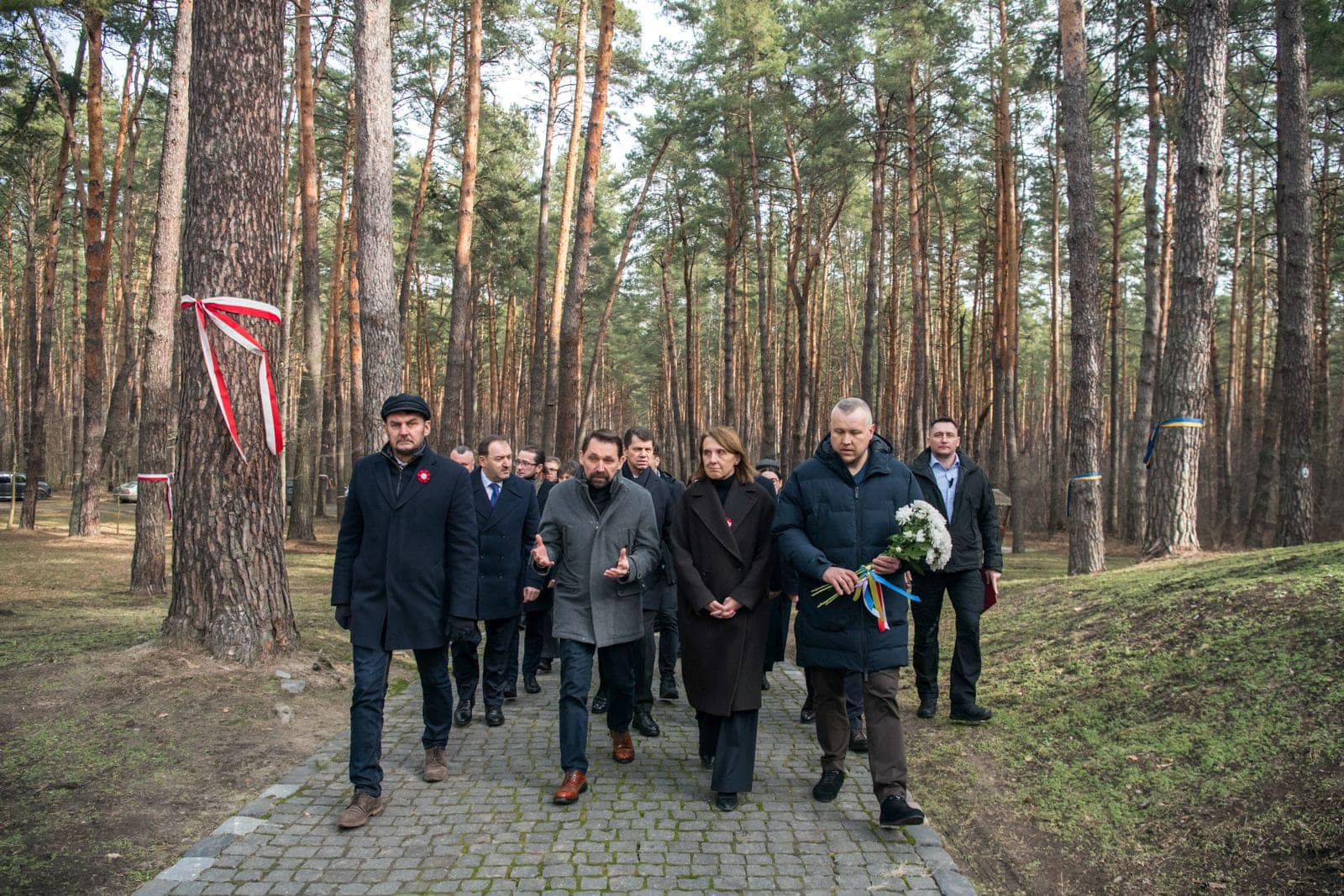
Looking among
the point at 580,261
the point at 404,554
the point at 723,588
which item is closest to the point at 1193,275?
the point at 723,588

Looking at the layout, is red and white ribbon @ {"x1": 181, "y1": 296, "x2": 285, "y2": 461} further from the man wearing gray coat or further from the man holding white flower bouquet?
the man holding white flower bouquet

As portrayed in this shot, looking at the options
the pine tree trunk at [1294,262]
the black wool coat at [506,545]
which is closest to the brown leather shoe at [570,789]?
the black wool coat at [506,545]

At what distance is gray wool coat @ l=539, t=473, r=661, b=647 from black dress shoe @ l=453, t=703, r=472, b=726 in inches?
70.8

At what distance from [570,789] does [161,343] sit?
10602 mm

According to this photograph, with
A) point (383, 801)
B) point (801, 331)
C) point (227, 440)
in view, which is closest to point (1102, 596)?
point (383, 801)

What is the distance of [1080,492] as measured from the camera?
11.7 m

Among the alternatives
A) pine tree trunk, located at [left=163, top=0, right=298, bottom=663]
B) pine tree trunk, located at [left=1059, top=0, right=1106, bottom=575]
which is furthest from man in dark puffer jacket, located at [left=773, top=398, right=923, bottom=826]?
pine tree trunk, located at [left=1059, top=0, right=1106, bottom=575]

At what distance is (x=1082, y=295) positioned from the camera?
11.9m

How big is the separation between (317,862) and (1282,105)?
1505 cm

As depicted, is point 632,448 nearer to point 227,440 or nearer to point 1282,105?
point 227,440

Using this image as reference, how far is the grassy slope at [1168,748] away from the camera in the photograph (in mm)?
3971

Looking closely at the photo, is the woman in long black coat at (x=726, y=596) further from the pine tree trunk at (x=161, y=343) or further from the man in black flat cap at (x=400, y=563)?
the pine tree trunk at (x=161, y=343)

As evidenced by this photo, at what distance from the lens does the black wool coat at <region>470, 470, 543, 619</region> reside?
23.5 ft

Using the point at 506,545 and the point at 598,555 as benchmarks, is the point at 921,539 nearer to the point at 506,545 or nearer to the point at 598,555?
the point at 598,555
